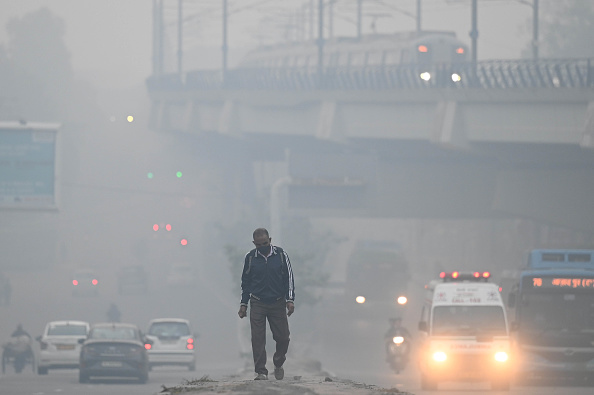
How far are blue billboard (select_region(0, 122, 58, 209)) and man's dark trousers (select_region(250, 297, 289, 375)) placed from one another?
32872mm

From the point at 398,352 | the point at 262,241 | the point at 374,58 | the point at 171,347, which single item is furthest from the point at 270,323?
the point at 374,58

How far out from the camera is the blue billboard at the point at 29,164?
4688 cm

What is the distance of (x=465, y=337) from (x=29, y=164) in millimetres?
25232

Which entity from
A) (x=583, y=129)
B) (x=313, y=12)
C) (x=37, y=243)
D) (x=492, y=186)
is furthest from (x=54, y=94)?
(x=583, y=129)

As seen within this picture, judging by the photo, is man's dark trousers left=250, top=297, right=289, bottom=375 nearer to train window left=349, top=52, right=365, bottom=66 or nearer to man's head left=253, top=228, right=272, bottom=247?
man's head left=253, top=228, right=272, bottom=247

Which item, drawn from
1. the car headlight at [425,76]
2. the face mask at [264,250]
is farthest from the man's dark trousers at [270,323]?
the car headlight at [425,76]

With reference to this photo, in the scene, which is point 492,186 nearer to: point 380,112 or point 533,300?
point 380,112

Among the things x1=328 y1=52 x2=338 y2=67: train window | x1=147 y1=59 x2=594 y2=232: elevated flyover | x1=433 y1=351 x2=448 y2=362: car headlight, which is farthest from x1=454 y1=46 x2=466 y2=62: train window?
x1=433 y1=351 x2=448 y2=362: car headlight

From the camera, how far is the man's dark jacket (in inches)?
579

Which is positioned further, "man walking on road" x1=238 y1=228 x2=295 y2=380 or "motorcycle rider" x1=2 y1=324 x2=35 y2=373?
"motorcycle rider" x1=2 y1=324 x2=35 y2=373

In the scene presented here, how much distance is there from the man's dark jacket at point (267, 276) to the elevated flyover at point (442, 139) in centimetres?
→ 2477

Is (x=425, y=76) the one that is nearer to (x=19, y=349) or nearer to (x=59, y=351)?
(x=19, y=349)

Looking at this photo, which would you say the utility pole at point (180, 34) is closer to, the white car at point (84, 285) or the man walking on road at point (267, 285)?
the white car at point (84, 285)

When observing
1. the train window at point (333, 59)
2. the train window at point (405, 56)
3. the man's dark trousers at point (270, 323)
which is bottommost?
the man's dark trousers at point (270, 323)
